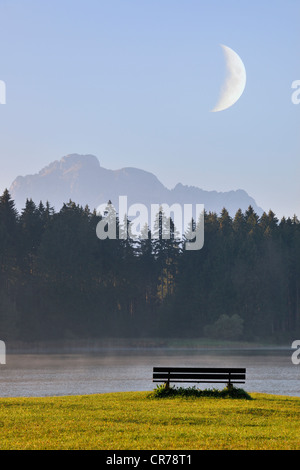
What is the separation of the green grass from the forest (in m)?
101

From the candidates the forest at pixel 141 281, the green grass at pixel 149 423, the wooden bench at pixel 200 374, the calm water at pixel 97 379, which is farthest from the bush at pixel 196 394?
the forest at pixel 141 281

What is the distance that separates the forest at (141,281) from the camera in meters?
136

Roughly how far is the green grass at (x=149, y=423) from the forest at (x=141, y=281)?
10091 centimetres

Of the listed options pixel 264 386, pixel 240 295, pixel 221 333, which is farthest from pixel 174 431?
pixel 240 295

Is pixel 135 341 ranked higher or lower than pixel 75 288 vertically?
lower

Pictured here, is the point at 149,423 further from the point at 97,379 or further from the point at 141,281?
the point at 141,281

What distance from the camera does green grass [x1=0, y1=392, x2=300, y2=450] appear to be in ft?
68.0

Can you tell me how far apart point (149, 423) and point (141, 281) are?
128 meters

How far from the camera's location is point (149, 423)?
24781 millimetres

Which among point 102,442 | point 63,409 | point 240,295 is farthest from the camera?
point 240,295

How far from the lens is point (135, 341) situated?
137125 millimetres

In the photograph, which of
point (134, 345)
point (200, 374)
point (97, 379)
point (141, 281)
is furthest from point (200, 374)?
point (141, 281)
